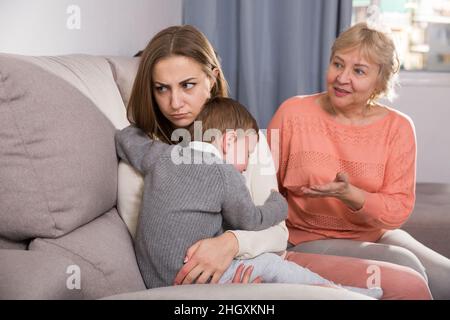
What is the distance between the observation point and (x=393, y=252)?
1635mm

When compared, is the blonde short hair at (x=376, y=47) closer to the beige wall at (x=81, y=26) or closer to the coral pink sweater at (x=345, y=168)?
the coral pink sweater at (x=345, y=168)

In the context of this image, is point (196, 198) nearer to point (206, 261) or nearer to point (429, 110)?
point (206, 261)

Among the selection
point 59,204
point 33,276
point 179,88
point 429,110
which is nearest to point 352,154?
point 179,88

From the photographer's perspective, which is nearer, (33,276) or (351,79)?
(33,276)

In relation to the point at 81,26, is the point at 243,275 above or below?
below

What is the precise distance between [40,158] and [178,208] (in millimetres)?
285

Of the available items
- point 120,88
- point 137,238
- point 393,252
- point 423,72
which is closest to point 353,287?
point 393,252

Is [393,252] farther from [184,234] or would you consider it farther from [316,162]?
[184,234]

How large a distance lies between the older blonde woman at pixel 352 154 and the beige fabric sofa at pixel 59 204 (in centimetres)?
70

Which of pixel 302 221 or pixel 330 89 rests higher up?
pixel 330 89

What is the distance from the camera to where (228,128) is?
1.35 m

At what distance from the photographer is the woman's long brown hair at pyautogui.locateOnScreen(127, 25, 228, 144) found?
1474mm
